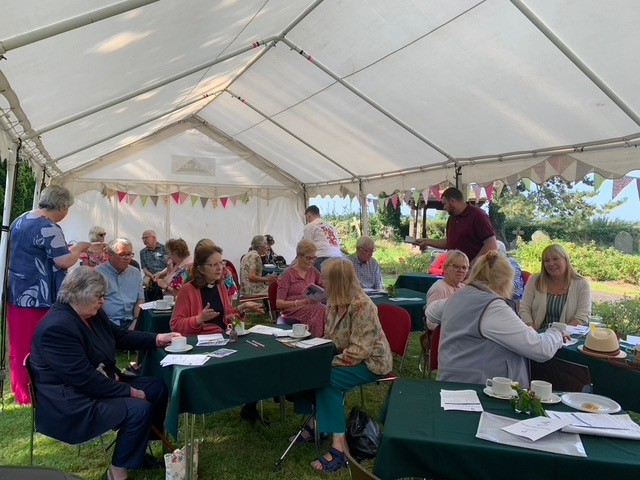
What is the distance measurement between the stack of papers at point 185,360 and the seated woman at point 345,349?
30.5 inches

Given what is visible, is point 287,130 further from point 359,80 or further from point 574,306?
point 574,306

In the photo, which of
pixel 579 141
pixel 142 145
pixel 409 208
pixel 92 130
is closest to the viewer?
pixel 579 141

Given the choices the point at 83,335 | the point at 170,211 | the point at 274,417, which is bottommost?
the point at 274,417

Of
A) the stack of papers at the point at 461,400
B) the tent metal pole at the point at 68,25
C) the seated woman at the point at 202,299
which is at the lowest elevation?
the stack of papers at the point at 461,400

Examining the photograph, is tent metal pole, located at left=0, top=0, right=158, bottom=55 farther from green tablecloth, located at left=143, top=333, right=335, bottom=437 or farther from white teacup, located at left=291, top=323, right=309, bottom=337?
white teacup, located at left=291, top=323, right=309, bottom=337

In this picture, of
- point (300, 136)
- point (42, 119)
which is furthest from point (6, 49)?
point (300, 136)

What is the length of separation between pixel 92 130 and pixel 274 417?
3.87m

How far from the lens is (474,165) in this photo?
5.39 m

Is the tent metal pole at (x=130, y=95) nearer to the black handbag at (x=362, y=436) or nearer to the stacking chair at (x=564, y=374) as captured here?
the black handbag at (x=362, y=436)

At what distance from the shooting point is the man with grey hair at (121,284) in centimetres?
370

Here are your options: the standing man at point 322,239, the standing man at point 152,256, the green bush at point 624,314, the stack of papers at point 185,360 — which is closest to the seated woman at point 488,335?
the stack of papers at point 185,360

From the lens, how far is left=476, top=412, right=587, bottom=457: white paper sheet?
137 centimetres

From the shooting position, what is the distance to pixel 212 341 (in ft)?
8.57

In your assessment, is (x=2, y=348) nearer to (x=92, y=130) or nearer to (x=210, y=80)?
(x=92, y=130)
